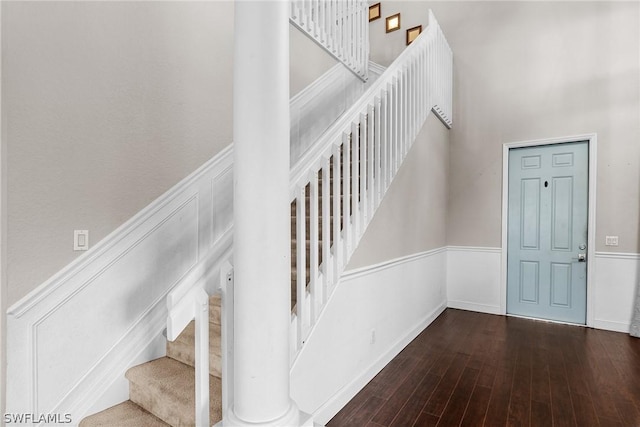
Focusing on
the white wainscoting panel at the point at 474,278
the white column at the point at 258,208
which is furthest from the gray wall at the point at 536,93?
the white column at the point at 258,208

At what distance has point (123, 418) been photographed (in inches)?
72.6

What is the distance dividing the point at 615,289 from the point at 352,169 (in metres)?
3.64

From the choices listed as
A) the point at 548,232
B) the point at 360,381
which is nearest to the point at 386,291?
the point at 360,381

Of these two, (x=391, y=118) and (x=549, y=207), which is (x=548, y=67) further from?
(x=391, y=118)

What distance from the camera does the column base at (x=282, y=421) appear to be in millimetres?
1213

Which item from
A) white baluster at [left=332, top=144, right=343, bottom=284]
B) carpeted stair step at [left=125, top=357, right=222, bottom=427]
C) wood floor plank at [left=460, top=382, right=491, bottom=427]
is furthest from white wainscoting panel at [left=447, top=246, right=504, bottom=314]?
carpeted stair step at [left=125, top=357, right=222, bottom=427]

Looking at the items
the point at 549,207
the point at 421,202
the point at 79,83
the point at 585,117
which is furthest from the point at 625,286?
the point at 79,83

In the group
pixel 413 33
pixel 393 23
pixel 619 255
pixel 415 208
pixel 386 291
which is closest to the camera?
pixel 386 291

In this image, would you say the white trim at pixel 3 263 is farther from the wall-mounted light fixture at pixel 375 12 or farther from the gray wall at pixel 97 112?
the wall-mounted light fixture at pixel 375 12

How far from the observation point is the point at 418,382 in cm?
261

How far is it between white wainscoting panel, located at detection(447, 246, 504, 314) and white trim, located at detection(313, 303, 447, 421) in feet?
4.29

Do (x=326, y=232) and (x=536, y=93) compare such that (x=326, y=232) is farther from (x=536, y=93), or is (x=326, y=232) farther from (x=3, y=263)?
(x=536, y=93)

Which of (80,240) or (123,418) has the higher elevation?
(80,240)

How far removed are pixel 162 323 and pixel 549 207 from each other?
4.41 metres
